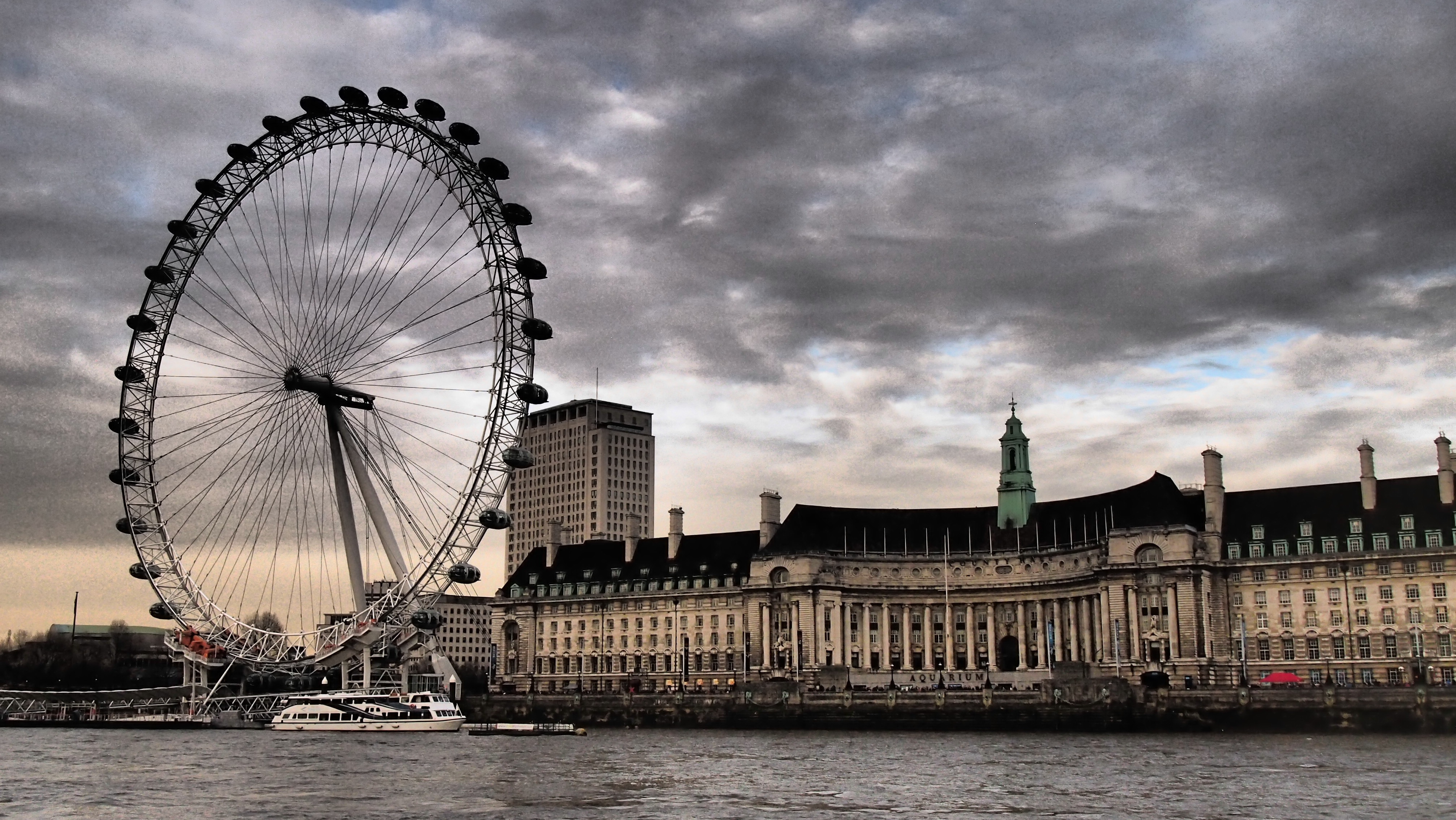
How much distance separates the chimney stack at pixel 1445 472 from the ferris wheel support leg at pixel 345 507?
86.7 metres

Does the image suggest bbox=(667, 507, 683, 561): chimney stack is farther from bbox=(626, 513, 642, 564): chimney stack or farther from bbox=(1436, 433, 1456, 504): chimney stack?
bbox=(1436, 433, 1456, 504): chimney stack

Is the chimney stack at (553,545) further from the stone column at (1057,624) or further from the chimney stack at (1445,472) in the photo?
the chimney stack at (1445,472)

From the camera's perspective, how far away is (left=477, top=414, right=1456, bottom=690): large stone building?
403ft

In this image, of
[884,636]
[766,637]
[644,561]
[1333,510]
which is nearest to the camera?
[1333,510]

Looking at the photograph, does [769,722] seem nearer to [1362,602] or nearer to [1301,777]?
[1362,602]

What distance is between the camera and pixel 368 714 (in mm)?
105438

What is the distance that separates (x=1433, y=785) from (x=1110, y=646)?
77.2 m

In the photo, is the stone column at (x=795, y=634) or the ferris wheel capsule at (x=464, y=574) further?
the stone column at (x=795, y=634)

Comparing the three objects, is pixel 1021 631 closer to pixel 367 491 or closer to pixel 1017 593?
pixel 1017 593

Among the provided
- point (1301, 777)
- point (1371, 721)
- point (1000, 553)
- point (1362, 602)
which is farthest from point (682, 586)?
point (1301, 777)

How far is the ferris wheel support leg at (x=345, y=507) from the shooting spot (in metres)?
96.0

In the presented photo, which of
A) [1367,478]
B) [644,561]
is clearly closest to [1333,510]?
[1367,478]

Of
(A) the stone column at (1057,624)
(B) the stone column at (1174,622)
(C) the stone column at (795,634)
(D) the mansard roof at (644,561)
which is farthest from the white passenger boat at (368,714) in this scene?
(A) the stone column at (1057,624)

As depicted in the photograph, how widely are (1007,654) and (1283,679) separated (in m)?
38.3
